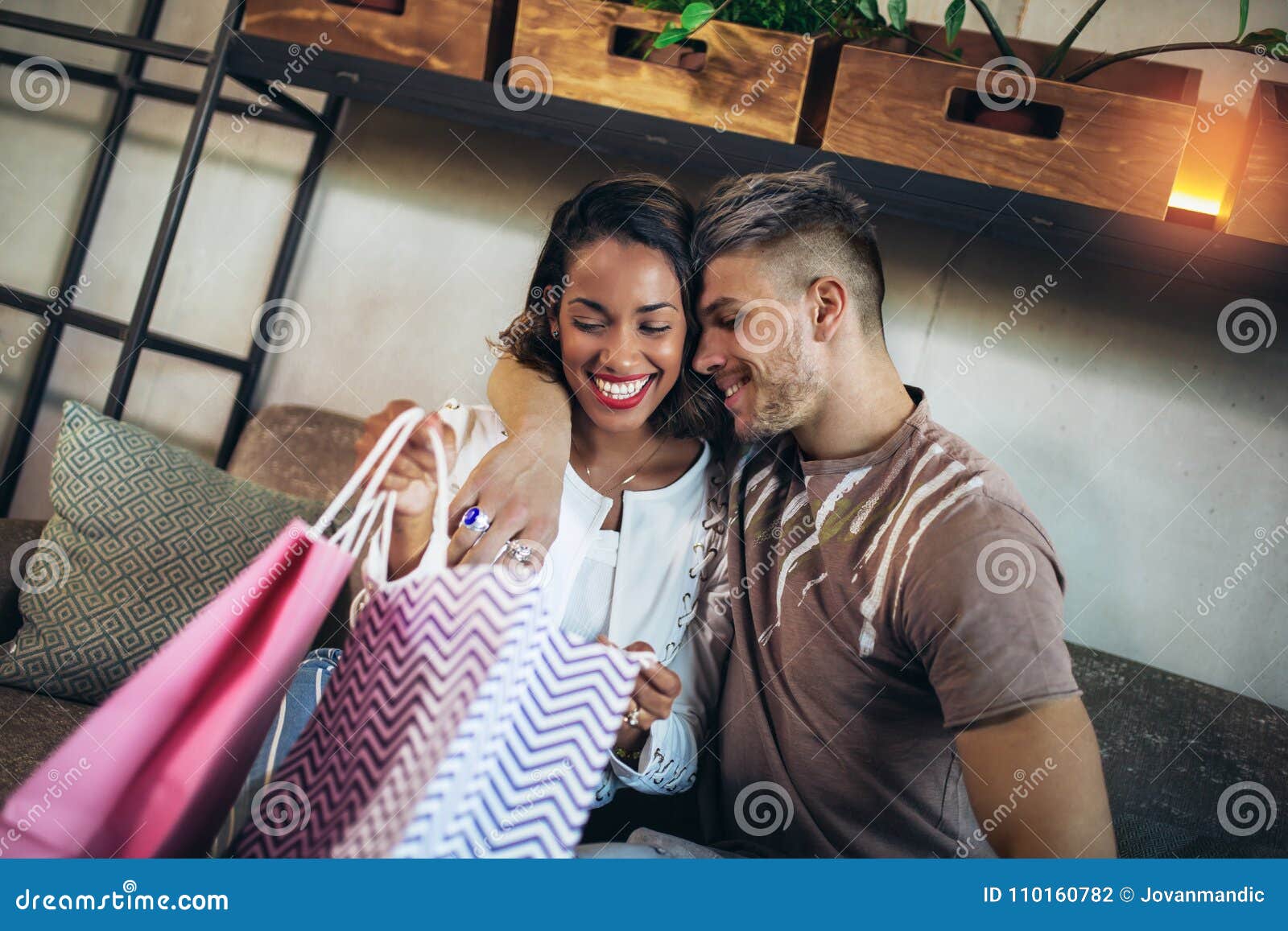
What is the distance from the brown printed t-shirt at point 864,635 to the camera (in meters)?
1.15

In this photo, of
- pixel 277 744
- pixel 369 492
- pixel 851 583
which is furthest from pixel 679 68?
pixel 277 744

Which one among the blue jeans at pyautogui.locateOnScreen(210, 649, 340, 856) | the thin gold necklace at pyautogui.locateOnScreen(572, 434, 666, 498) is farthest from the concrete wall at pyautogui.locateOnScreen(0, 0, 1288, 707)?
the blue jeans at pyautogui.locateOnScreen(210, 649, 340, 856)

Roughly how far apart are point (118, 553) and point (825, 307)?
4.09ft

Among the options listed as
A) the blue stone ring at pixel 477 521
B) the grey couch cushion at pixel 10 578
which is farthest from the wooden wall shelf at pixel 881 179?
the grey couch cushion at pixel 10 578

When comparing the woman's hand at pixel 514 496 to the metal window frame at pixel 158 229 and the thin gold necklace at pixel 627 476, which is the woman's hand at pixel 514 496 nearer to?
the thin gold necklace at pixel 627 476

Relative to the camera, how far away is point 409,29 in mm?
1631

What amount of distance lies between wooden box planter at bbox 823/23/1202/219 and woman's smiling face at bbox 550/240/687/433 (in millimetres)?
388

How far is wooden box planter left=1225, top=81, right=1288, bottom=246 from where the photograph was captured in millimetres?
1357

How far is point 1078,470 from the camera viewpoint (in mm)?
1739

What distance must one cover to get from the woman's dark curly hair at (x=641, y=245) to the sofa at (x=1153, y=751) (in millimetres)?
593

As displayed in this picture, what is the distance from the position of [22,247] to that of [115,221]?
23 centimetres

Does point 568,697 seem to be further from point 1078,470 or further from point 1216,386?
point 1216,386

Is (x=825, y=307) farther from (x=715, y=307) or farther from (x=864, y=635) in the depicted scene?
(x=864, y=635)

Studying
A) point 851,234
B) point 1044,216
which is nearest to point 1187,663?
point 1044,216
